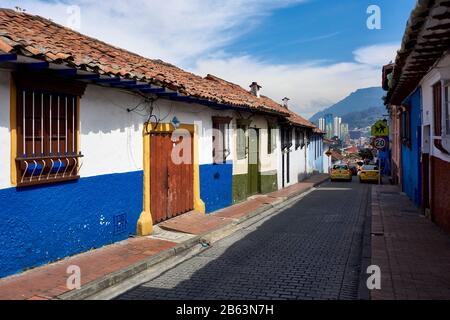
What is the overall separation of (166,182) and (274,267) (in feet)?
12.9

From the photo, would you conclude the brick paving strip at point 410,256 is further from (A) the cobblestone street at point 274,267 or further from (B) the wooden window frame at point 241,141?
(B) the wooden window frame at point 241,141

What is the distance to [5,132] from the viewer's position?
5438mm

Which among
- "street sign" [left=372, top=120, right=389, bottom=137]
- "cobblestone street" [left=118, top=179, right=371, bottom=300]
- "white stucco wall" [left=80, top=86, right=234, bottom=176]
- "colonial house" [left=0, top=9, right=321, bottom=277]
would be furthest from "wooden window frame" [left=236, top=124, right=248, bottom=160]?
"street sign" [left=372, top=120, right=389, bottom=137]

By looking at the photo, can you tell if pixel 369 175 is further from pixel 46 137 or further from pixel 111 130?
pixel 46 137

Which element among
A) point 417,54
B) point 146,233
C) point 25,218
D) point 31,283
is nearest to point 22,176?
point 25,218

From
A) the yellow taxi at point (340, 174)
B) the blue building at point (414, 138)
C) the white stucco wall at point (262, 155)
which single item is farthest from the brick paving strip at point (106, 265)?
the yellow taxi at point (340, 174)

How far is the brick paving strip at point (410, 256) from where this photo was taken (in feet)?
17.2

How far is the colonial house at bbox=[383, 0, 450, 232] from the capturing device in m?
5.22

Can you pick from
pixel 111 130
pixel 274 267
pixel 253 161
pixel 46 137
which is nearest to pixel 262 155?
pixel 253 161

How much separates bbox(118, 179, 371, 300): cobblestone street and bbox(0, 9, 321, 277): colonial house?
176 centimetres

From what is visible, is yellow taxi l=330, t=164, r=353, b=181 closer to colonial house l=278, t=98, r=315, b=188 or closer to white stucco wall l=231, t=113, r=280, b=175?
colonial house l=278, t=98, r=315, b=188

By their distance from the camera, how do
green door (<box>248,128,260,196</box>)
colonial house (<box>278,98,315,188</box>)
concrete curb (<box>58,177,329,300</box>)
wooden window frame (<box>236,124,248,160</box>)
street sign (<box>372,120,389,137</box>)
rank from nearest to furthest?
concrete curb (<box>58,177,329,300</box>), wooden window frame (<box>236,124,248,160</box>), green door (<box>248,128,260,196</box>), street sign (<box>372,120,389,137</box>), colonial house (<box>278,98,315,188</box>)

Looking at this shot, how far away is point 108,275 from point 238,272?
2012 millimetres

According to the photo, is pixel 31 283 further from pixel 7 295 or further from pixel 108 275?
pixel 108 275
